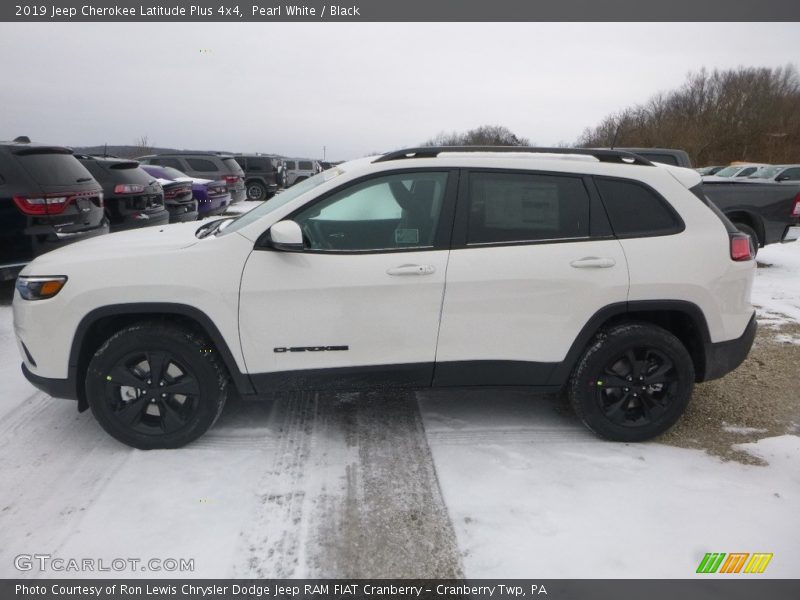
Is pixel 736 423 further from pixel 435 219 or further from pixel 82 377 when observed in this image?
pixel 82 377

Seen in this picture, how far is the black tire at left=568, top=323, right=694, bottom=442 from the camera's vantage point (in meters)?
3.39

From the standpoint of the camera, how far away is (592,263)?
10.8ft

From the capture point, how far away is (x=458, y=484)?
307 centimetres

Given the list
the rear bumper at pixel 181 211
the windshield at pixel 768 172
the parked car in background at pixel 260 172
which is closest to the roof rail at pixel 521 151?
the rear bumper at pixel 181 211

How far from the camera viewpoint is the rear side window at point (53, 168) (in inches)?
232

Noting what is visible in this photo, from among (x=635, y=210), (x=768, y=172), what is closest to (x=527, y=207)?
(x=635, y=210)

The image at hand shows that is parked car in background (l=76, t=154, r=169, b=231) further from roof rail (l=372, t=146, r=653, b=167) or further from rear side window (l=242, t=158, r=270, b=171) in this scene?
rear side window (l=242, t=158, r=270, b=171)

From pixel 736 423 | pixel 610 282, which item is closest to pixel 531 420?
pixel 610 282

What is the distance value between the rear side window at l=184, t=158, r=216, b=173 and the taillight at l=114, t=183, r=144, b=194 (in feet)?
31.3

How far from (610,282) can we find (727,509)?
1.34 metres

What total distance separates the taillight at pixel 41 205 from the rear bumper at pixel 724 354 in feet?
20.5

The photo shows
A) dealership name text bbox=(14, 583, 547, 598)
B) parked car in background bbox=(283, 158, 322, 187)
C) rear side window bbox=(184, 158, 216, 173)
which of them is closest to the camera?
dealership name text bbox=(14, 583, 547, 598)

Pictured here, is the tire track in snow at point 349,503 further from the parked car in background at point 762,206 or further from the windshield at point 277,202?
the parked car in background at point 762,206

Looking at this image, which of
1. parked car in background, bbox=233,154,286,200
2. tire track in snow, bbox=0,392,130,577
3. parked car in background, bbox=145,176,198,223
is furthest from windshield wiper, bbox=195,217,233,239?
parked car in background, bbox=233,154,286,200
